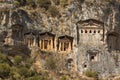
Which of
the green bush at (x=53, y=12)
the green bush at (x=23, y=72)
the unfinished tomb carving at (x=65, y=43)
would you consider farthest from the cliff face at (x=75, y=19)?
the green bush at (x=23, y=72)

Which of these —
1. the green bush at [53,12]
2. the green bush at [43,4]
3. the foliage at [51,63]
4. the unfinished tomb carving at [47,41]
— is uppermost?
the green bush at [43,4]

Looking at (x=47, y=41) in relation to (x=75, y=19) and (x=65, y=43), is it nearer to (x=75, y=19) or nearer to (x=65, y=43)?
(x=65, y=43)

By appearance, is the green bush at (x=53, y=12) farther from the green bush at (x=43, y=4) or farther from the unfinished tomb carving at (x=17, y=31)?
the unfinished tomb carving at (x=17, y=31)

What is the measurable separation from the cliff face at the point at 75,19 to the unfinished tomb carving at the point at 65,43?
60cm

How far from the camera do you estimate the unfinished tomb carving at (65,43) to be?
6494cm

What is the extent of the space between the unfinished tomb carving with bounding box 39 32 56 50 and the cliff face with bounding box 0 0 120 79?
2.02 ft

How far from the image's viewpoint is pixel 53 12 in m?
65.4

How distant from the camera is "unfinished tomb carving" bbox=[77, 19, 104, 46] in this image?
212 ft

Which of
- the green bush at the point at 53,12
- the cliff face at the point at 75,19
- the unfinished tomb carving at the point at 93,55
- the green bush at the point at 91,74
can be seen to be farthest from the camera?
the green bush at the point at 53,12

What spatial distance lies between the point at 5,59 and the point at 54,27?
25.5ft

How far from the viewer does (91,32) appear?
6469 centimetres

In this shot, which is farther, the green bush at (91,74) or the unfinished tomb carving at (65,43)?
the unfinished tomb carving at (65,43)

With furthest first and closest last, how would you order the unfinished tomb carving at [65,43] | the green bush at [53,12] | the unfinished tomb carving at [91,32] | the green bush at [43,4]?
1. the green bush at [43,4]
2. the green bush at [53,12]
3. the unfinished tomb carving at [65,43]
4. the unfinished tomb carving at [91,32]

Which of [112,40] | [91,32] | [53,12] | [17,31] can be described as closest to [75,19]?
[91,32]
